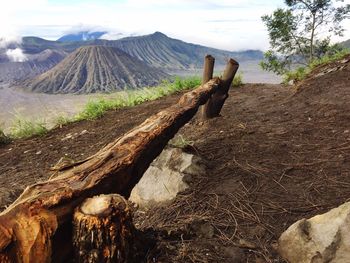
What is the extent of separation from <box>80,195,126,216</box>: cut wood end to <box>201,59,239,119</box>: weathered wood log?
3.50 m

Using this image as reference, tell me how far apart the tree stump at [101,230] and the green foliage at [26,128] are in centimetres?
509

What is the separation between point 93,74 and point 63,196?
510 inches

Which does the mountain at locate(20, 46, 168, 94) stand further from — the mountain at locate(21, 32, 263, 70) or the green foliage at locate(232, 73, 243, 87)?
the green foliage at locate(232, 73, 243, 87)

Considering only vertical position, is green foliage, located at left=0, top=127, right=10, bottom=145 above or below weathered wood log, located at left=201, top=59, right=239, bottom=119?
below

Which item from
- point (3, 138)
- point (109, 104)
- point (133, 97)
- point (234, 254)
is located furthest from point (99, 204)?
point (133, 97)

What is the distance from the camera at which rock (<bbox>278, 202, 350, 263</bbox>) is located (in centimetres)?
250

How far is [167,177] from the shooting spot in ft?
12.6

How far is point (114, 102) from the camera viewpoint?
805cm

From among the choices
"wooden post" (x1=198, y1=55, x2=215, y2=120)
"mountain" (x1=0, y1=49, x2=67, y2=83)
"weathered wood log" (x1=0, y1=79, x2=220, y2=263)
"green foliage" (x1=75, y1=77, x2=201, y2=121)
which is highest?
"weathered wood log" (x1=0, y1=79, x2=220, y2=263)

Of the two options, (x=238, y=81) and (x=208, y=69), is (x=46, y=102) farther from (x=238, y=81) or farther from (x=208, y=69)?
(x=208, y=69)

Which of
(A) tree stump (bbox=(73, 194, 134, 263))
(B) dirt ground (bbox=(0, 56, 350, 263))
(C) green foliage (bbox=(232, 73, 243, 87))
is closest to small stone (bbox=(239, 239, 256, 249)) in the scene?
(B) dirt ground (bbox=(0, 56, 350, 263))

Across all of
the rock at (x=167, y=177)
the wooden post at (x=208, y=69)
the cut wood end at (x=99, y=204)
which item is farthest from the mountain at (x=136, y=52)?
the cut wood end at (x=99, y=204)

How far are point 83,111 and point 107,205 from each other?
5699mm

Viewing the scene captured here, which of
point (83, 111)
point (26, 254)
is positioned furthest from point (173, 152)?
point (83, 111)
